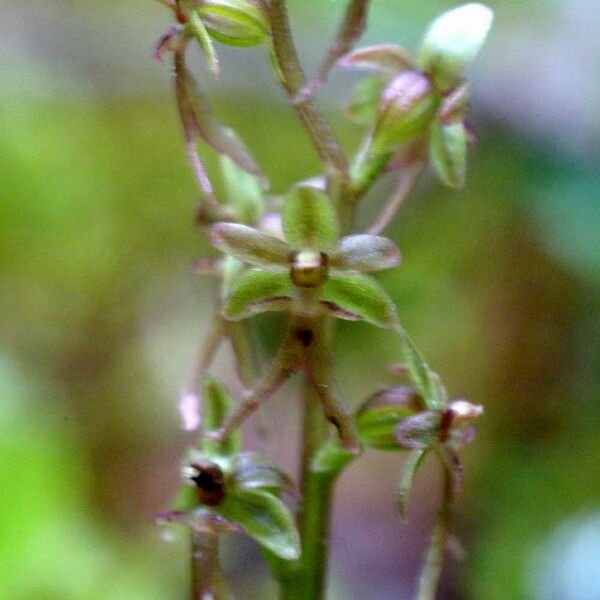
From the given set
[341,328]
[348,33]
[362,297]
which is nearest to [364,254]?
[362,297]

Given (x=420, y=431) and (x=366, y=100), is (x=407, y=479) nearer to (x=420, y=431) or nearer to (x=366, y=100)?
(x=420, y=431)

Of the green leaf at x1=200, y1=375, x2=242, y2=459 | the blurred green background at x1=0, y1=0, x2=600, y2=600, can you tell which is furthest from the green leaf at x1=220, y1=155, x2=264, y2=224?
the blurred green background at x1=0, y1=0, x2=600, y2=600

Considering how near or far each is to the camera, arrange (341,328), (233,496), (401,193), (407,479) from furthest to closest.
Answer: (341,328), (401,193), (233,496), (407,479)

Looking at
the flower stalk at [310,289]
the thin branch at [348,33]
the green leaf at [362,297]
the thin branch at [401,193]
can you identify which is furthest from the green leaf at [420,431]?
the thin branch at [348,33]

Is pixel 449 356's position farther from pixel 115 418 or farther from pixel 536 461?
pixel 115 418

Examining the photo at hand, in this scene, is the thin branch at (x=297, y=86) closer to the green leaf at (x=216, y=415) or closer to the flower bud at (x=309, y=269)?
the flower bud at (x=309, y=269)

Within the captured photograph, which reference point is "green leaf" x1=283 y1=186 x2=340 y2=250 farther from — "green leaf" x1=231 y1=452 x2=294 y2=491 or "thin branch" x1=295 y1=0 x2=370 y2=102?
"green leaf" x1=231 y1=452 x2=294 y2=491
